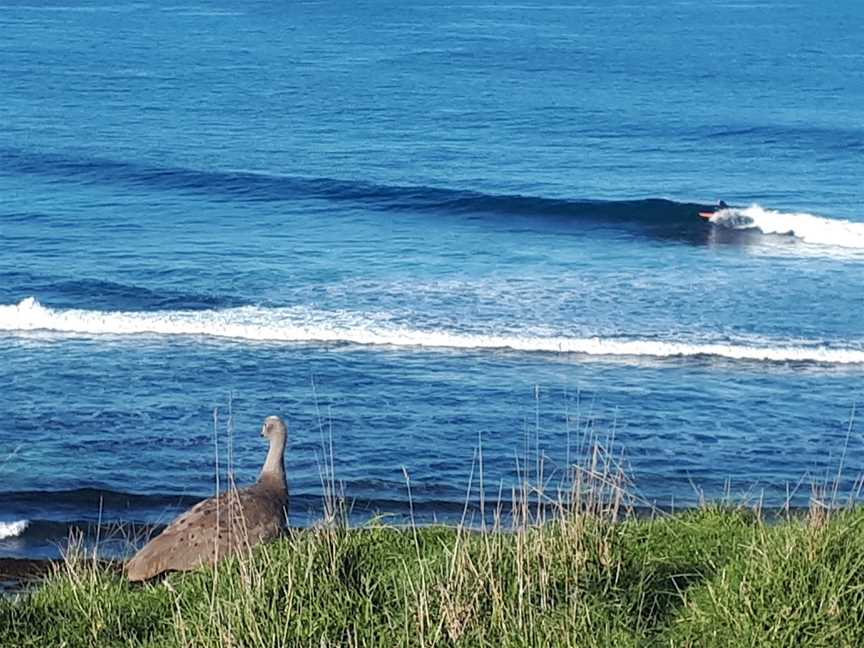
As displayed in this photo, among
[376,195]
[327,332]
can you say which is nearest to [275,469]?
[327,332]

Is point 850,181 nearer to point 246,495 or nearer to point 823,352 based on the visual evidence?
point 823,352

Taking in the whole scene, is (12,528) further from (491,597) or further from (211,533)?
(491,597)

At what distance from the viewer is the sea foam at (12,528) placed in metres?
13.6

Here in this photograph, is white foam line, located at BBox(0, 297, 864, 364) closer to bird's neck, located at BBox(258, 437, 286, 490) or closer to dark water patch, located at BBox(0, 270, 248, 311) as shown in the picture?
dark water patch, located at BBox(0, 270, 248, 311)

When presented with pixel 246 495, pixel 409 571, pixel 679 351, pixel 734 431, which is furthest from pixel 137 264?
pixel 409 571

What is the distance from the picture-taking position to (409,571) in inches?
341

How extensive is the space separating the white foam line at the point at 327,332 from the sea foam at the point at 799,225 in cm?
1010

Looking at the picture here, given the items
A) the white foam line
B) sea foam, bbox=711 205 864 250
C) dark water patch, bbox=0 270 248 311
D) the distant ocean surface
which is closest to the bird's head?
the distant ocean surface

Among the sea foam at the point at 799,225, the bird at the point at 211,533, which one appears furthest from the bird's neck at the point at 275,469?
the sea foam at the point at 799,225

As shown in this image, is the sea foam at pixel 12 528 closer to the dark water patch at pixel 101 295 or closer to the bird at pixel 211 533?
the bird at pixel 211 533

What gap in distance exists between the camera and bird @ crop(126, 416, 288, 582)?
974 cm

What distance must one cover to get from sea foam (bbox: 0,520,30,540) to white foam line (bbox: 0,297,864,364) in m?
8.88

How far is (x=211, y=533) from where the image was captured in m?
9.90

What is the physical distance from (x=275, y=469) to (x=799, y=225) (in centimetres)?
2353
